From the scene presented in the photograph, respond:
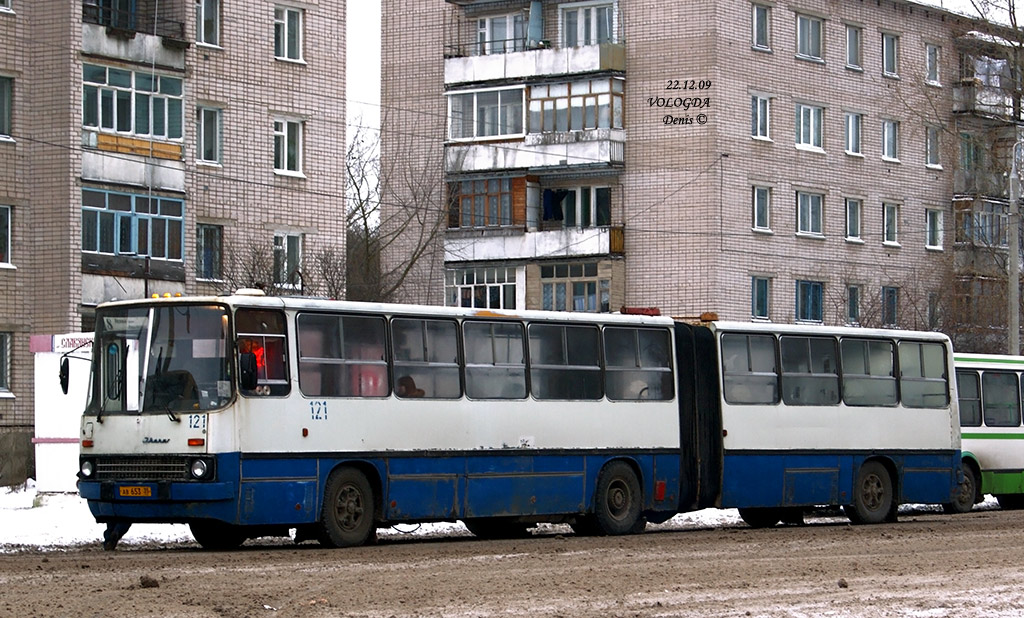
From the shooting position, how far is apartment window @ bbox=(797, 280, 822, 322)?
2283 inches

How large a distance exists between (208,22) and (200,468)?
86.7 ft

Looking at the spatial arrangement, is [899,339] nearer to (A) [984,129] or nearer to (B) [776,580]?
(B) [776,580]

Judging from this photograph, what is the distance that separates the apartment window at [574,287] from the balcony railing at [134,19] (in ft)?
57.7

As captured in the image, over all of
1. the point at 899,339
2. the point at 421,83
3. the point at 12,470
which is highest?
the point at 421,83

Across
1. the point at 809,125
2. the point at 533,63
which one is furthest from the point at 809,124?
the point at 533,63

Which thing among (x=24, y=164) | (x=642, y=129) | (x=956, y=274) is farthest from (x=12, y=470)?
(x=956, y=274)

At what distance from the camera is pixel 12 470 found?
126 feet

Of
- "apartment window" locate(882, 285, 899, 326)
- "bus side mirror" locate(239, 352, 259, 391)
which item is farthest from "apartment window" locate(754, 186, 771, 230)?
"bus side mirror" locate(239, 352, 259, 391)

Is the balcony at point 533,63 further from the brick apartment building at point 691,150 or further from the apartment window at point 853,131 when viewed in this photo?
the apartment window at point 853,131

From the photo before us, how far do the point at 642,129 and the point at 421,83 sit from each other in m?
8.07

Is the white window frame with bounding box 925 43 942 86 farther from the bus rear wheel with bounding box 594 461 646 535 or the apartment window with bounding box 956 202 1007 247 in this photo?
the bus rear wheel with bounding box 594 461 646 535

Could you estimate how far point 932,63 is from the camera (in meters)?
62.7

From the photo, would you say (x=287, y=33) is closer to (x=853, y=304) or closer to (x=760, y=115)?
(x=760, y=115)

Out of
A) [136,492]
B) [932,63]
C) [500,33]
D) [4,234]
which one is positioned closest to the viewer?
[136,492]
